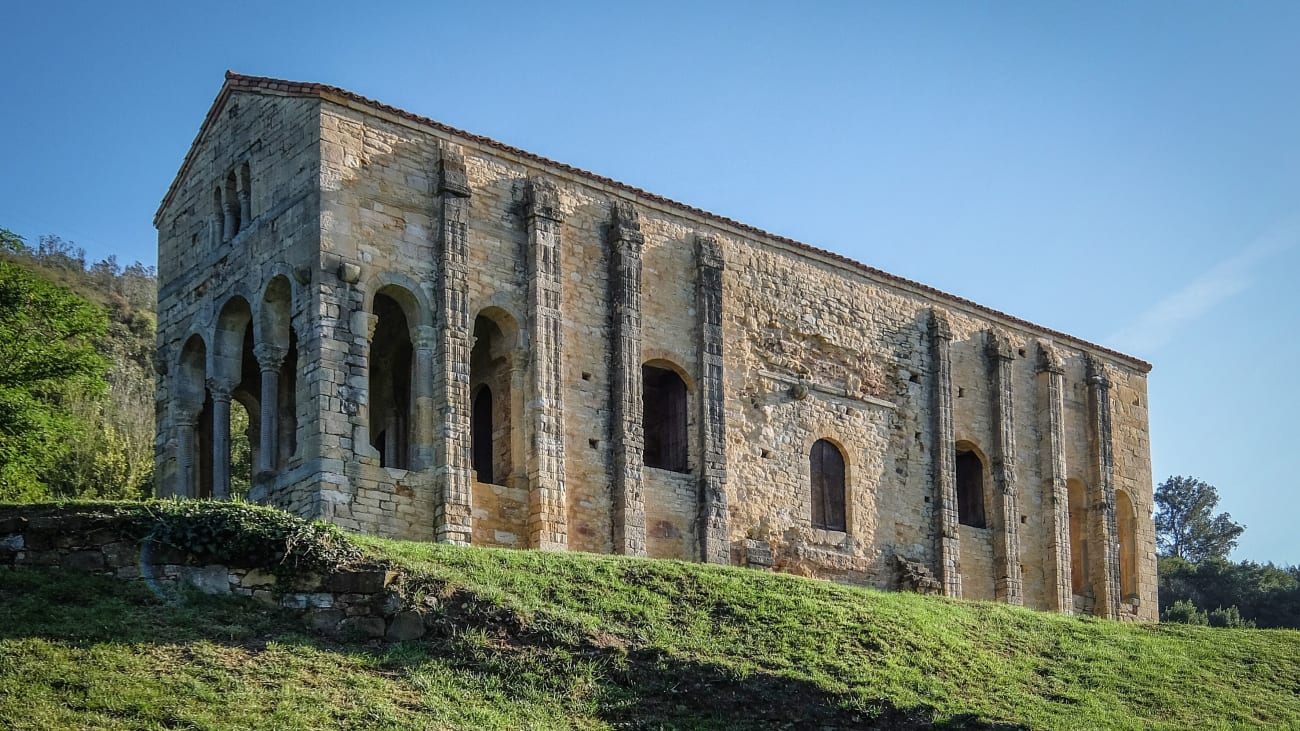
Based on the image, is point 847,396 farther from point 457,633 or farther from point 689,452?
point 457,633

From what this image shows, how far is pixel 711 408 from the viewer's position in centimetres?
2909

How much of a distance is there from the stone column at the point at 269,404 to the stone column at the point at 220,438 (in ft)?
3.45

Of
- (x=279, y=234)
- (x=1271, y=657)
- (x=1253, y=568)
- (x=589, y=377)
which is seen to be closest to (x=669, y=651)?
(x=589, y=377)

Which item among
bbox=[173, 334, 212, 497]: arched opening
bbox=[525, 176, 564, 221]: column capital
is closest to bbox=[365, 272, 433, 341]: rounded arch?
bbox=[525, 176, 564, 221]: column capital

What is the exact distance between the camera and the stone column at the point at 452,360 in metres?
24.9

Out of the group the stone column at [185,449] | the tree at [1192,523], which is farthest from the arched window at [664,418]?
the tree at [1192,523]

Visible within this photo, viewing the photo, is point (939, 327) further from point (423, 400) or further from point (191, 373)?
point (191, 373)

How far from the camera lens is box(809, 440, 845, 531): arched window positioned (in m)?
31.1

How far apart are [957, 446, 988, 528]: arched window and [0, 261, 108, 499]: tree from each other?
17917mm

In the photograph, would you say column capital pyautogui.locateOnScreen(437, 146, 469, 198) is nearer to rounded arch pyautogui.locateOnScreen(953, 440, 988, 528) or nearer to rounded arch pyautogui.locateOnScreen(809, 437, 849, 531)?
rounded arch pyautogui.locateOnScreen(809, 437, 849, 531)

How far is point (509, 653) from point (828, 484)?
14.0 meters

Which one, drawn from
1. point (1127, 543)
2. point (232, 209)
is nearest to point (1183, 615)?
point (1127, 543)

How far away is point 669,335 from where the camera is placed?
29.1 m

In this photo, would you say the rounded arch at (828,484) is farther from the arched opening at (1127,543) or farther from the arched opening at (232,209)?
the arched opening at (232,209)
